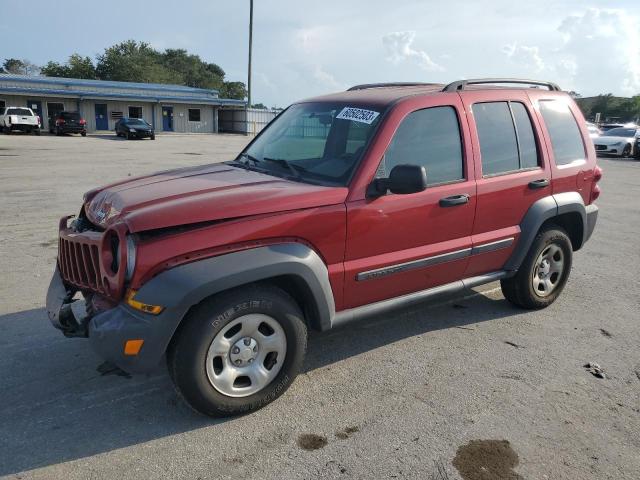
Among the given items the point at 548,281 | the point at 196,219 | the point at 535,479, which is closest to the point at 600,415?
the point at 535,479

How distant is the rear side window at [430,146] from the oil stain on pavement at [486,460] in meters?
1.71

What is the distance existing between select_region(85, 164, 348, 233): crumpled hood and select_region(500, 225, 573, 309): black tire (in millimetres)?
2163

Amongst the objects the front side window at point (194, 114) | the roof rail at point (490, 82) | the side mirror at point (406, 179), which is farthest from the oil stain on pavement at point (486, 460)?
the front side window at point (194, 114)

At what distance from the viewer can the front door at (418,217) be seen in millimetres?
3355

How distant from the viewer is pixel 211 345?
9.43ft

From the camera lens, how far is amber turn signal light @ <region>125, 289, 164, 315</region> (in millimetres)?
2674

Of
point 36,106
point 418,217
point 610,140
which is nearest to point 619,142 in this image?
point 610,140

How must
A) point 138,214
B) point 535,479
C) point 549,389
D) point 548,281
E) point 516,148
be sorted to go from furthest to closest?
point 548,281 < point 516,148 < point 549,389 < point 138,214 < point 535,479

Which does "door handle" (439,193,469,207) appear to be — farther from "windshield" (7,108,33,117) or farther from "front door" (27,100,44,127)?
"front door" (27,100,44,127)

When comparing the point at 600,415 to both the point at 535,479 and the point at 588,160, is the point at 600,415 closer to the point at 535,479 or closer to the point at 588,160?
the point at 535,479

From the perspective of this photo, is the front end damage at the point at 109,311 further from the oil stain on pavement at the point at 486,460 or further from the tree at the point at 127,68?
the tree at the point at 127,68

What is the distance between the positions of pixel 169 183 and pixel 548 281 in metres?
3.49

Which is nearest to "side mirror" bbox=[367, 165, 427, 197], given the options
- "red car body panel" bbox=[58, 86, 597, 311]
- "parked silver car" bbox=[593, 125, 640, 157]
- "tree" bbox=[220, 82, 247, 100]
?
"red car body panel" bbox=[58, 86, 597, 311]

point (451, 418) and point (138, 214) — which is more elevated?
point (138, 214)
